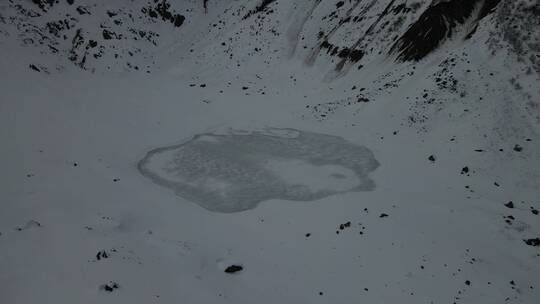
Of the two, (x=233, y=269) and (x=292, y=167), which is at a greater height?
(x=292, y=167)

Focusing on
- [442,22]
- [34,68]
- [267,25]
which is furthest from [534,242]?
Answer: [267,25]

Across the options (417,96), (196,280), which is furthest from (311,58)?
(196,280)

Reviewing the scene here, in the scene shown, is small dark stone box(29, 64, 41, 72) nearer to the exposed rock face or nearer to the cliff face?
the cliff face

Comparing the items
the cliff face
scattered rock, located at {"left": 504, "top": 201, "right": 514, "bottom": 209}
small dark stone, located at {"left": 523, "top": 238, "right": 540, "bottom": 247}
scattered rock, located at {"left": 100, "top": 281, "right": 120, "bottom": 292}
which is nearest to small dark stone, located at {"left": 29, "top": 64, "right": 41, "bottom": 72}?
the cliff face

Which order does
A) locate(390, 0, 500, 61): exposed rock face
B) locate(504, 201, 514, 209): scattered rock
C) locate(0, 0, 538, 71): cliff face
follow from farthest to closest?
1. locate(0, 0, 538, 71): cliff face
2. locate(390, 0, 500, 61): exposed rock face
3. locate(504, 201, 514, 209): scattered rock

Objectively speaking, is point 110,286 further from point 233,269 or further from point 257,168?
point 257,168

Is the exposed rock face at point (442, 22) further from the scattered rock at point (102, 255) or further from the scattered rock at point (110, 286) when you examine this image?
the scattered rock at point (110, 286)
